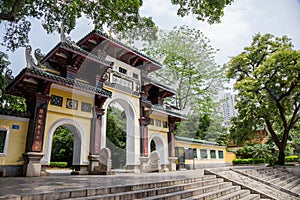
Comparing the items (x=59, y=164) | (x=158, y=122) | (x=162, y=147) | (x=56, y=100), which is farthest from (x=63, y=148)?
(x=56, y=100)

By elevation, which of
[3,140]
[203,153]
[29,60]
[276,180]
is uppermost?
[29,60]

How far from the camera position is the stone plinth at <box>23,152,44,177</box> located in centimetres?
688

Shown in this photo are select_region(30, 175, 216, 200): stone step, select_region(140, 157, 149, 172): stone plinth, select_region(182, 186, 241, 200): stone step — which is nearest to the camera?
select_region(30, 175, 216, 200): stone step

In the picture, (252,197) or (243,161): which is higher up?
(243,161)

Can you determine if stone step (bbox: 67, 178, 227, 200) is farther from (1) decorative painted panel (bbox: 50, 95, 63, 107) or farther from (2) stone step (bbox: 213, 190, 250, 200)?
(1) decorative painted panel (bbox: 50, 95, 63, 107)

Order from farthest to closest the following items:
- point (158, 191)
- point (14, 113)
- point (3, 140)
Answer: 1. point (14, 113)
2. point (3, 140)
3. point (158, 191)

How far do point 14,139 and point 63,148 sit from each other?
12.8 meters

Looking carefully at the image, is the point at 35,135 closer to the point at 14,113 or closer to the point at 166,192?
the point at 14,113

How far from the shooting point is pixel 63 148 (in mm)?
19172

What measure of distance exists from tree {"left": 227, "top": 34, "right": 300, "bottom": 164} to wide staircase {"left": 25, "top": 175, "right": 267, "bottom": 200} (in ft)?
29.8

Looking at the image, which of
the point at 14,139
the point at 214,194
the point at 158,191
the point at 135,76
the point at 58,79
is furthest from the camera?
the point at 135,76

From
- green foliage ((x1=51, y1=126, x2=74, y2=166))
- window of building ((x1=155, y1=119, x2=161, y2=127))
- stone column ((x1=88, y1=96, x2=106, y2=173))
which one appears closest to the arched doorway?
stone column ((x1=88, y1=96, x2=106, y2=173))

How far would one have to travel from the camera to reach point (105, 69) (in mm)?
9742

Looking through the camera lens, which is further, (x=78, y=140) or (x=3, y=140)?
(x=78, y=140)
